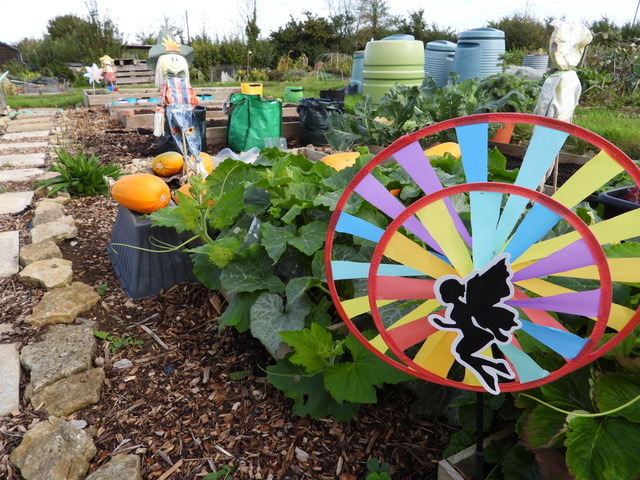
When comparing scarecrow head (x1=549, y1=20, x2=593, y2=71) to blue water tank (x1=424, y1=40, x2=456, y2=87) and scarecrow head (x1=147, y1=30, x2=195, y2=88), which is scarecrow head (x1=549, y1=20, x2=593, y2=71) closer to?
scarecrow head (x1=147, y1=30, x2=195, y2=88)

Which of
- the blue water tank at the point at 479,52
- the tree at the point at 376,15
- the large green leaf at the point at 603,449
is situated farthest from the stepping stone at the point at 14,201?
the tree at the point at 376,15

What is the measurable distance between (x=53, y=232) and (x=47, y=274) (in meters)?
0.51

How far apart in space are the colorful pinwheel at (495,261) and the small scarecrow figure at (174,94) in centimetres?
247

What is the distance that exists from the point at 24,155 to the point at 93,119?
233cm

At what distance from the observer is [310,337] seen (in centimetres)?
105

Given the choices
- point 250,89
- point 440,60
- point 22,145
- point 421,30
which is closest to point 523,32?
point 421,30

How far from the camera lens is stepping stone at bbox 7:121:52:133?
626cm

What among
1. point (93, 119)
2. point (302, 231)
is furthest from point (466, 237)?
point (93, 119)

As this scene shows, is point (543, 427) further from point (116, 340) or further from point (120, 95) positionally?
point (120, 95)

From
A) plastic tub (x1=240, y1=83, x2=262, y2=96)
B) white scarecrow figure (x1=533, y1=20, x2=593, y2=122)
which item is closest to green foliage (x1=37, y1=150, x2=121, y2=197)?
white scarecrow figure (x1=533, y1=20, x2=593, y2=122)

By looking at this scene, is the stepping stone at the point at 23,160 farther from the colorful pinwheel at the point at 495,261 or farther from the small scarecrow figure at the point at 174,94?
the colorful pinwheel at the point at 495,261

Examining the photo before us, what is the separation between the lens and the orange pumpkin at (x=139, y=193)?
76.4 inches

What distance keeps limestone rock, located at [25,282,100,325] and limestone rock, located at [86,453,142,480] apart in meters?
Answer: 0.82

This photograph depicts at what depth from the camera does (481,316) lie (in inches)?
24.5
